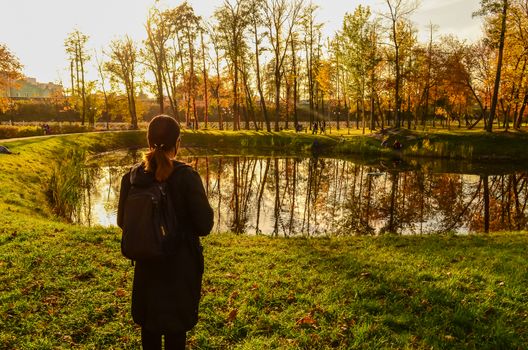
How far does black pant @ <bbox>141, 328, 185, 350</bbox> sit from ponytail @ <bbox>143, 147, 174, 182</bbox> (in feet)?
4.86

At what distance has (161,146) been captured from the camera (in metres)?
3.40

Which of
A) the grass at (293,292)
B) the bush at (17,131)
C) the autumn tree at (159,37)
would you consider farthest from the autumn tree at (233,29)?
the grass at (293,292)

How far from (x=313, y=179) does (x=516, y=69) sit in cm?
3198

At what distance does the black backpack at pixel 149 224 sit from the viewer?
3.16m

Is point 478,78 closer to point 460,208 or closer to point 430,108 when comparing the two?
point 430,108

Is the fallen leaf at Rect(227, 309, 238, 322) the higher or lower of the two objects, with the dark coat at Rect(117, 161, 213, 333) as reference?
lower

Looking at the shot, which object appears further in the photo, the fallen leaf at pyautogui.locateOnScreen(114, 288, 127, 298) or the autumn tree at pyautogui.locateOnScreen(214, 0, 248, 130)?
the autumn tree at pyautogui.locateOnScreen(214, 0, 248, 130)

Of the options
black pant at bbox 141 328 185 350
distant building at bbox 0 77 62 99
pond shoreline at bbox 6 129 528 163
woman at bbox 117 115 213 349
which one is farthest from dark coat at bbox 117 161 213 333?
distant building at bbox 0 77 62 99

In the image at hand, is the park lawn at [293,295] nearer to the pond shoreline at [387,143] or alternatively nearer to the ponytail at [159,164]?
A: the ponytail at [159,164]

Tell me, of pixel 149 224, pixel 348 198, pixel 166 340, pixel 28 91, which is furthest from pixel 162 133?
pixel 28 91

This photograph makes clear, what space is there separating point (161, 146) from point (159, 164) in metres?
0.20

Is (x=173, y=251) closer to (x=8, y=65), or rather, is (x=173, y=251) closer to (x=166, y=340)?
(x=166, y=340)

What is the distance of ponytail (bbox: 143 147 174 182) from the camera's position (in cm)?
329

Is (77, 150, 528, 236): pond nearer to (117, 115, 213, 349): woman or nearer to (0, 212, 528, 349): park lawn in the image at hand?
(0, 212, 528, 349): park lawn
